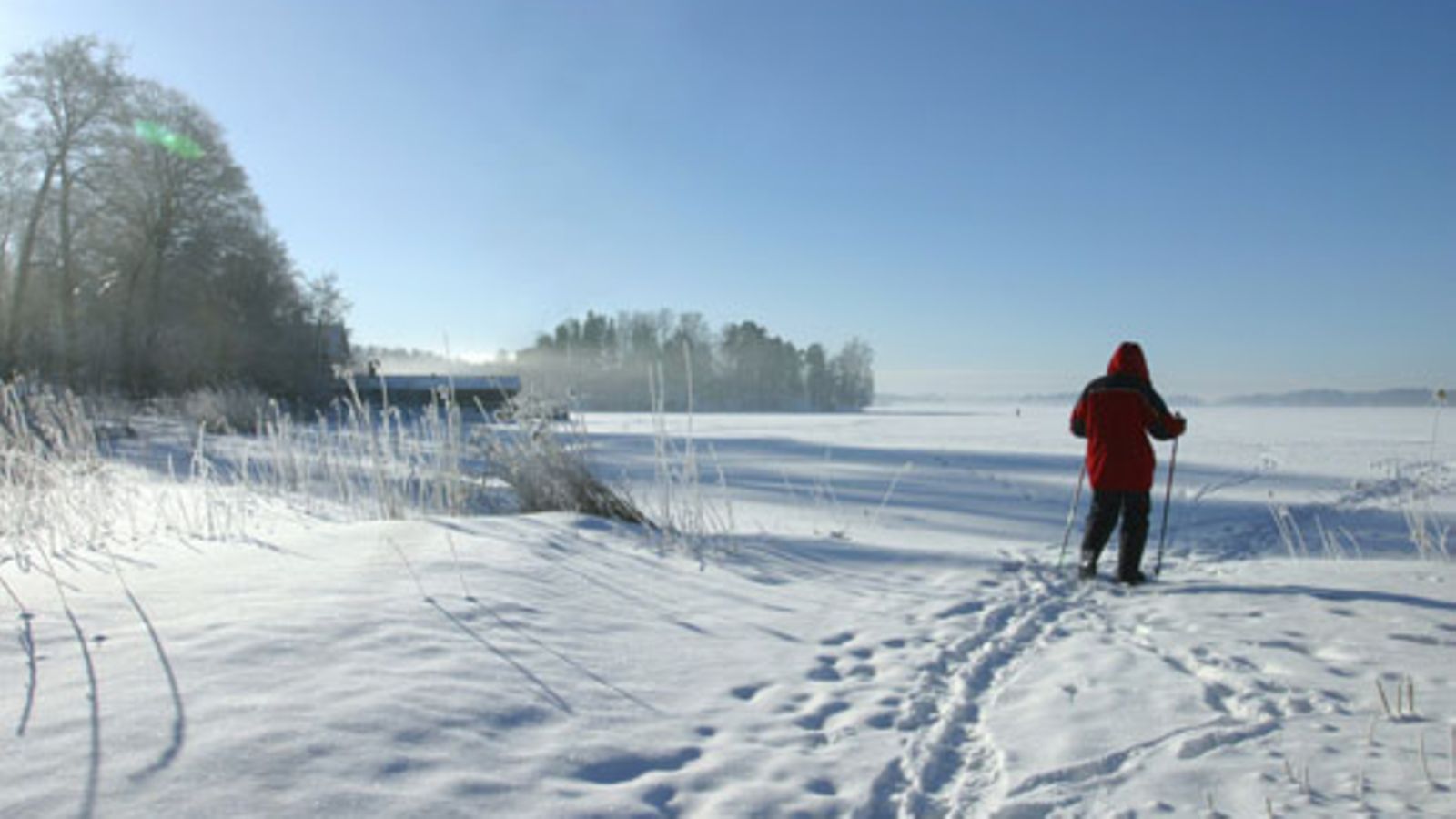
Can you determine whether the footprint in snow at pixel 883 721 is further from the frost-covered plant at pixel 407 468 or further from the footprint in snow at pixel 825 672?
the frost-covered plant at pixel 407 468

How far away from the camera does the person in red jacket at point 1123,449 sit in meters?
4.65

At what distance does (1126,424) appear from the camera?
478 centimetres

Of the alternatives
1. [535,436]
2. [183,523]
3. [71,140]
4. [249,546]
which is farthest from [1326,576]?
[71,140]

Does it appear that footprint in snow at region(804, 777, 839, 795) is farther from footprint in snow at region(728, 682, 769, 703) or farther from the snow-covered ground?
footprint in snow at region(728, 682, 769, 703)

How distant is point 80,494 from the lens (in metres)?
4.55

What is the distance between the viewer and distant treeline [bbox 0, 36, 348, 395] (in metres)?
19.7

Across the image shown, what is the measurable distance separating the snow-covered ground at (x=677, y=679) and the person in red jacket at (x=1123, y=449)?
362 mm

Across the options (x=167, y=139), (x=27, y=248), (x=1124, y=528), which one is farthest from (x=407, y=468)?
(x=167, y=139)

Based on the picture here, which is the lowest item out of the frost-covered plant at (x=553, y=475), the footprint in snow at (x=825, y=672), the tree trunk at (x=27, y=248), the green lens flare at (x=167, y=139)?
the footprint in snow at (x=825, y=672)

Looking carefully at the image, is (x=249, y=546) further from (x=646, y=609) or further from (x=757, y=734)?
(x=757, y=734)

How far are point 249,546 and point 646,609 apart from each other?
7.88ft

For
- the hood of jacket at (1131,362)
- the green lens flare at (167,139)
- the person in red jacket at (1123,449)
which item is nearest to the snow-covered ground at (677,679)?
the person in red jacket at (1123,449)

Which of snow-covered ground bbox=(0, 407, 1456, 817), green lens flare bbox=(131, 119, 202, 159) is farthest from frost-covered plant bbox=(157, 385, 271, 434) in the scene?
snow-covered ground bbox=(0, 407, 1456, 817)

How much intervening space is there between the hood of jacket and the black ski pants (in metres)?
0.85
